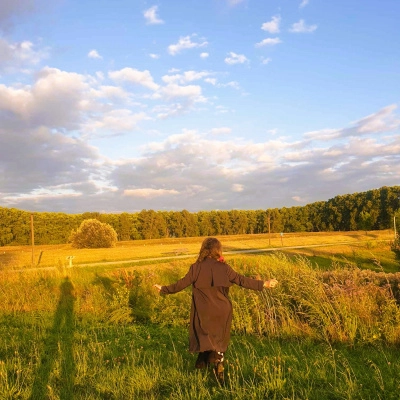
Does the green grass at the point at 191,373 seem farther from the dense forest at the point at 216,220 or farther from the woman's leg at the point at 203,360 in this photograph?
the dense forest at the point at 216,220

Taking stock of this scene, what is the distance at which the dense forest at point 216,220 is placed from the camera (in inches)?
2982

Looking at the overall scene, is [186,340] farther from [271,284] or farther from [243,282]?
[271,284]

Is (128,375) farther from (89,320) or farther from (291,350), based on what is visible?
(89,320)

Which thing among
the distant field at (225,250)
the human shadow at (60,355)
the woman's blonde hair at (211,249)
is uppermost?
the woman's blonde hair at (211,249)

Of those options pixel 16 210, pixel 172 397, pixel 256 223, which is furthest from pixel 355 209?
pixel 172 397

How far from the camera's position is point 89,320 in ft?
32.2

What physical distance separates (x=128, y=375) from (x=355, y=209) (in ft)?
313

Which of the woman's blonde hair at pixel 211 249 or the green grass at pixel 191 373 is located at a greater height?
the woman's blonde hair at pixel 211 249

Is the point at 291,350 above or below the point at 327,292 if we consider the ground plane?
below

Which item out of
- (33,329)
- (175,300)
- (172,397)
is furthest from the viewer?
(175,300)

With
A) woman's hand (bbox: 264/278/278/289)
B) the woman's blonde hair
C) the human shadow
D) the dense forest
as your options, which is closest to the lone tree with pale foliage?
the dense forest

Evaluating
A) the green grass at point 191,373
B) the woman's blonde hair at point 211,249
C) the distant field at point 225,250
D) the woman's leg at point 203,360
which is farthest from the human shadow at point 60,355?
the distant field at point 225,250

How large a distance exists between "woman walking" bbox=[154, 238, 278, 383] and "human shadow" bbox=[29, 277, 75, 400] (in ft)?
5.35

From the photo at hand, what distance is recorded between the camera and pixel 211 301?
5.14 m
